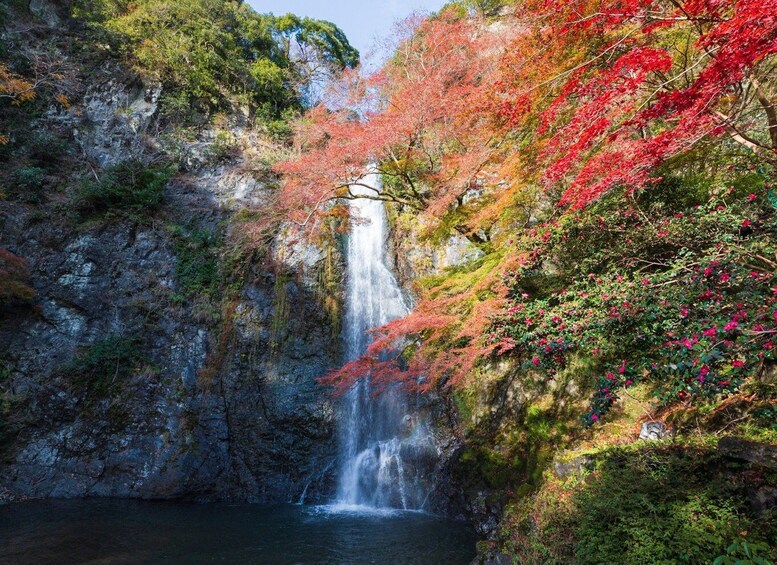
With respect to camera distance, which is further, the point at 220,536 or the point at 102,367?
the point at 102,367

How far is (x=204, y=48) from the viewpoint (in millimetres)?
18312

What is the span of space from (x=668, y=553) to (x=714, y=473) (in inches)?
40.4

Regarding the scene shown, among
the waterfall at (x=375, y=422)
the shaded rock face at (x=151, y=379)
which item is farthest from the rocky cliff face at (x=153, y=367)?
the waterfall at (x=375, y=422)

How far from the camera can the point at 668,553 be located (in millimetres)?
3076

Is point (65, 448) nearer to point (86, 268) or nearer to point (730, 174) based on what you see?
point (86, 268)

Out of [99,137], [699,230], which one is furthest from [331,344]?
[99,137]

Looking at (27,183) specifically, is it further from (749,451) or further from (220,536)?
(749,451)

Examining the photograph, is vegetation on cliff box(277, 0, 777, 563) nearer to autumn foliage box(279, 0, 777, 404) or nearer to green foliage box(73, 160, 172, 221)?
autumn foliage box(279, 0, 777, 404)

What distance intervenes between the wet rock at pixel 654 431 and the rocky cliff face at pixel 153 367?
836 cm

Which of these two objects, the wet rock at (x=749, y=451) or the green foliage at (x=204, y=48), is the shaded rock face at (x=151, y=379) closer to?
the green foliage at (x=204, y=48)

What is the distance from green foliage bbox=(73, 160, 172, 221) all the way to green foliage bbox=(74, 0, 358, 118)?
163 inches

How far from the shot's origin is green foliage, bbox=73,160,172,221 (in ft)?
45.4

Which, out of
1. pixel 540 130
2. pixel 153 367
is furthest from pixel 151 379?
pixel 540 130

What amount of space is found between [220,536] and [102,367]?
24.4 feet
